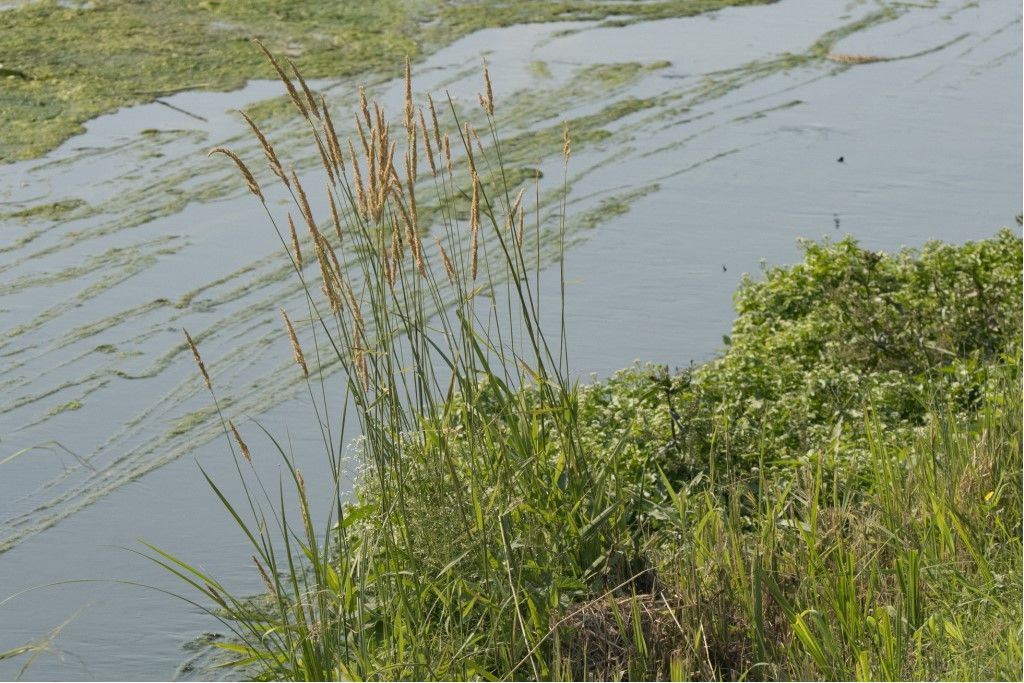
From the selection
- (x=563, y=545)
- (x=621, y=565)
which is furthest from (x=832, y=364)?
(x=563, y=545)

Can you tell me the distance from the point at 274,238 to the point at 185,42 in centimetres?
346

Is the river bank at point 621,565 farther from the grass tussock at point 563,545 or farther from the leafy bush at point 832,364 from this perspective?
the leafy bush at point 832,364

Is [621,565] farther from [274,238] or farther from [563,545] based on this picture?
[274,238]

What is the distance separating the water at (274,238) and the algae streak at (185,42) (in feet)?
0.85

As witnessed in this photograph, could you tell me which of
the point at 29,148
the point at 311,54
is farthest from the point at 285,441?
the point at 311,54

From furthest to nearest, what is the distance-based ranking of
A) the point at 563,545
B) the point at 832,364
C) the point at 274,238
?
the point at 274,238 → the point at 832,364 → the point at 563,545

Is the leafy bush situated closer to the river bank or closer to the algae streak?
the river bank

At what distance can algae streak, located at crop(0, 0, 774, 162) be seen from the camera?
7734 millimetres

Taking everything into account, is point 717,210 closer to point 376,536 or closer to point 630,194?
point 630,194

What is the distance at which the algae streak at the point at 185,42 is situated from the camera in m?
7.73

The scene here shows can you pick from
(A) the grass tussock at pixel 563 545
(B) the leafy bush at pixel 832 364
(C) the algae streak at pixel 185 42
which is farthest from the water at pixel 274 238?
(A) the grass tussock at pixel 563 545

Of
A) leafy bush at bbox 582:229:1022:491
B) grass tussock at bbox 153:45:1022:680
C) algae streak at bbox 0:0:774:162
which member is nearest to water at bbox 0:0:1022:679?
algae streak at bbox 0:0:774:162

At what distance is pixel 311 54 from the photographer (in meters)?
8.98

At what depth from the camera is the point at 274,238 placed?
6.05 meters
